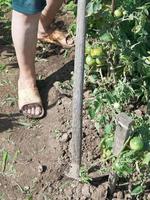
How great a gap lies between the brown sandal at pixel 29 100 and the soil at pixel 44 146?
0.10 feet

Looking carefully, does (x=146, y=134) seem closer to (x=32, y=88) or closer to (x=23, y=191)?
(x=23, y=191)

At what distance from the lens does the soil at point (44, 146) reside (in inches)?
103

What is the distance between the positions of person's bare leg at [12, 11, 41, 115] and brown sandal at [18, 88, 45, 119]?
0.07 ft

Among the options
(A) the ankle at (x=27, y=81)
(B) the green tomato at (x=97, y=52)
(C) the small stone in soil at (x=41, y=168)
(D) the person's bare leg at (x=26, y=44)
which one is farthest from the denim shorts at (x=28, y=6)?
(C) the small stone in soil at (x=41, y=168)

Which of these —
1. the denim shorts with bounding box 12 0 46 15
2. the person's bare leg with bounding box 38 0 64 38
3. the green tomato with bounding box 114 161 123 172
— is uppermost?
the denim shorts with bounding box 12 0 46 15

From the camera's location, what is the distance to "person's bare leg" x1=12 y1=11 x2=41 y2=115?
2799 mm

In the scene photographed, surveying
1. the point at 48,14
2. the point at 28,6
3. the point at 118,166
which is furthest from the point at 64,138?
the point at 48,14

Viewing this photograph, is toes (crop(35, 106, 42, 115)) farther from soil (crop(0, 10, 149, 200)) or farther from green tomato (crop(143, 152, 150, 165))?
green tomato (crop(143, 152, 150, 165))

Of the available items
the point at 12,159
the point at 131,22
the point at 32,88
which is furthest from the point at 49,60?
the point at 12,159

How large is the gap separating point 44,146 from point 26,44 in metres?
0.56

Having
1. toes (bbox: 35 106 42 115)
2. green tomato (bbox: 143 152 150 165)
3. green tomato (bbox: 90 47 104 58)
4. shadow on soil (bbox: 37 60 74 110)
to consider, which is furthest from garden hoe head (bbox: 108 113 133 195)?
shadow on soil (bbox: 37 60 74 110)

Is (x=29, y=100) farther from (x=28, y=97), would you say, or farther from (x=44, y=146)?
(x=44, y=146)

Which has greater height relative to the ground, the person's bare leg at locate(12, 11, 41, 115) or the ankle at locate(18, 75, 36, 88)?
the person's bare leg at locate(12, 11, 41, 115)

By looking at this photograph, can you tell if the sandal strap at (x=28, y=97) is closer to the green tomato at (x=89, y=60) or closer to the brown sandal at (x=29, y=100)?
the brown sandal at (x=29, y=100)
